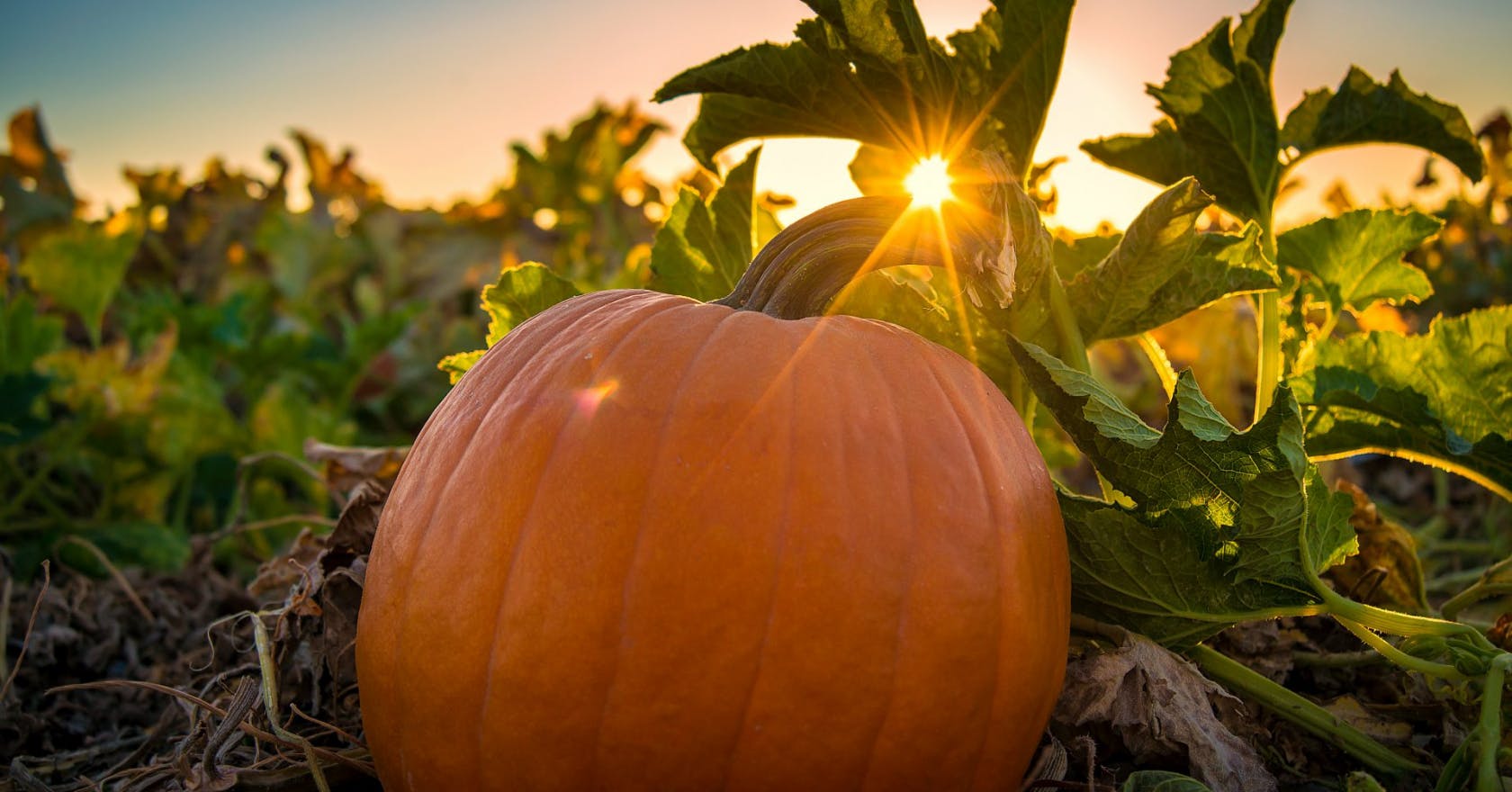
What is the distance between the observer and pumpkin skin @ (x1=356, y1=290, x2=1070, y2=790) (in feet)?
4.14

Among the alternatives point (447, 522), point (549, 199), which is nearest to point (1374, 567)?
point (447, 522)

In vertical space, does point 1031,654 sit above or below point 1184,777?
above

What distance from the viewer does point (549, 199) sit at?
530cm

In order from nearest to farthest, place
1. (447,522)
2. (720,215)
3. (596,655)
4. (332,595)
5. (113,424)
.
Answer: (596,655), (447,522), (332,595), (720,215), (113,424)

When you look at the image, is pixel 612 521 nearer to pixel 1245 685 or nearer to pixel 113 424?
pixel 1245 685

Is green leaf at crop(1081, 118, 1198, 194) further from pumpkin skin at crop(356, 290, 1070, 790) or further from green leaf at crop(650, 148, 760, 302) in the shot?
pumpkin skin at crop(356, 290, 1070, 790)

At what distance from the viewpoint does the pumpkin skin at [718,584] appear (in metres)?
1.26

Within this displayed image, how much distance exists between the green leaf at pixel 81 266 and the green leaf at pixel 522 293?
2174mm

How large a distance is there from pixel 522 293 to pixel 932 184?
2.44ft

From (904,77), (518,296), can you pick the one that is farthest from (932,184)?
(518,296)

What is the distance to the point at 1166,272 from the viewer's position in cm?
165

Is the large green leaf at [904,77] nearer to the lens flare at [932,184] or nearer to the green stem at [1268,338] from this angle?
the lens flare at [932,184]

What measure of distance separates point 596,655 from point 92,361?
269cm

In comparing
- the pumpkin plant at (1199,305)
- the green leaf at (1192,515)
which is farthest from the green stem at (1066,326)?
the green leaf at (1192,515)
